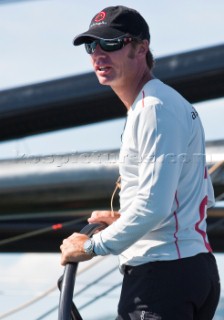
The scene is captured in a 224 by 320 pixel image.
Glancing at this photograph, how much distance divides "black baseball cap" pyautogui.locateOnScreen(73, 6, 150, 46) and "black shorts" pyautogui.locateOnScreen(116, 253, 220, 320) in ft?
1.76

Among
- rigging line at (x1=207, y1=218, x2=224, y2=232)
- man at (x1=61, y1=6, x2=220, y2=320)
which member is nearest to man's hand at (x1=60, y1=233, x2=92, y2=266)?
man at (x1=61, y1=6, x2=220, y2=320)

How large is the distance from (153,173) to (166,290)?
274mm

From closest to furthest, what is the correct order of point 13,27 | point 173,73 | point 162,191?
point 162,191 < point 173,73 < point 13,27

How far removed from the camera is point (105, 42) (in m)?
2.40

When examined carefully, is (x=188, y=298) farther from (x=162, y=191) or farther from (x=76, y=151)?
(x=76, y=151)

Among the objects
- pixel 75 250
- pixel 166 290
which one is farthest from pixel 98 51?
pixel 166 290

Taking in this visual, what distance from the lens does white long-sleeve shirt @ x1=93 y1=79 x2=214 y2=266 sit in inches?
88.3

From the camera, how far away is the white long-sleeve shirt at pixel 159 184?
88.3 inches

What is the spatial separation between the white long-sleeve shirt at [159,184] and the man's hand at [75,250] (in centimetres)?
5

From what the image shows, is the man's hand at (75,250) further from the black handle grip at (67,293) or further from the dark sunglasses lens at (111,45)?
the dark sunglasses lens at (111,45)

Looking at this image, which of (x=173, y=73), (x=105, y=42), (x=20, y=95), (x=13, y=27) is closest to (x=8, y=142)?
(x=20, y=95)

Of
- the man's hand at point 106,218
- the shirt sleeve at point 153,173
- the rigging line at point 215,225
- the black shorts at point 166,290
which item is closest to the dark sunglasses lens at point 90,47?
the shirt sleeve at point 153,173

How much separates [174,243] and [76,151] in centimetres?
256

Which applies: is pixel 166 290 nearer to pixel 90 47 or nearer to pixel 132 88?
pixel 132 88
